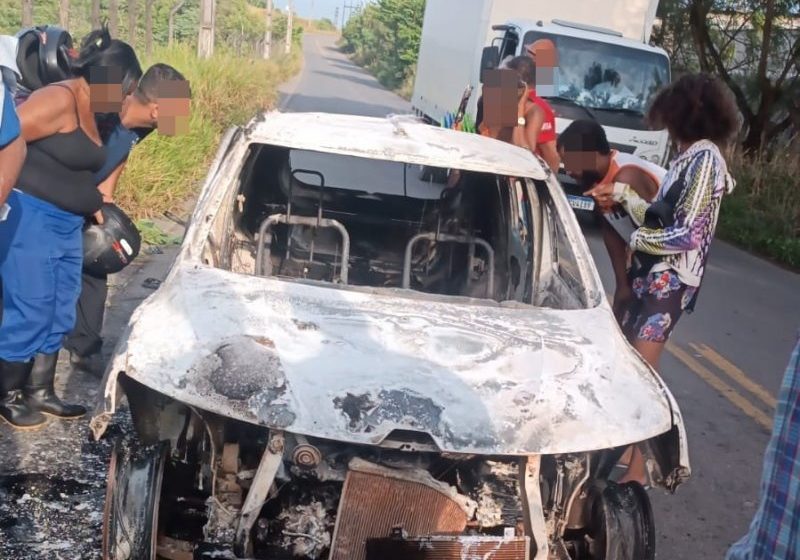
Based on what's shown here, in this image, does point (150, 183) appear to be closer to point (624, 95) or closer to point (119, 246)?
point (119, 246)

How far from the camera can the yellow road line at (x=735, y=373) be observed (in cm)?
617

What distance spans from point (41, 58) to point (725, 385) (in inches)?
188

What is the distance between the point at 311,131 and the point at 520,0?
9.78 m

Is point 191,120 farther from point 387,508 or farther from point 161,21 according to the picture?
point 161,21

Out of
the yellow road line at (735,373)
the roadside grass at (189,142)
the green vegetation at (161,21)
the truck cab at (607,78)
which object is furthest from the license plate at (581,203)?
the green vegetation at (161,21)

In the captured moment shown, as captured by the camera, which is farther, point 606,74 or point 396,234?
point 606,74

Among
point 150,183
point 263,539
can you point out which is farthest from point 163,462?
point 150,183

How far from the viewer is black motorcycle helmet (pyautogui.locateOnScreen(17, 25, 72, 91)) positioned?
4453mm

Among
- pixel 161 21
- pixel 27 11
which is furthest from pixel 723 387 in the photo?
pixel 161 21

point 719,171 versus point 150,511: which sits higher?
point 719,171

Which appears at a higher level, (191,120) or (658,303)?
(658,303)

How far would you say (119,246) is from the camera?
479 cm

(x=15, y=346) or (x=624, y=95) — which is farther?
(x=624, y=95)

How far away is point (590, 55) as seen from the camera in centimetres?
1156
